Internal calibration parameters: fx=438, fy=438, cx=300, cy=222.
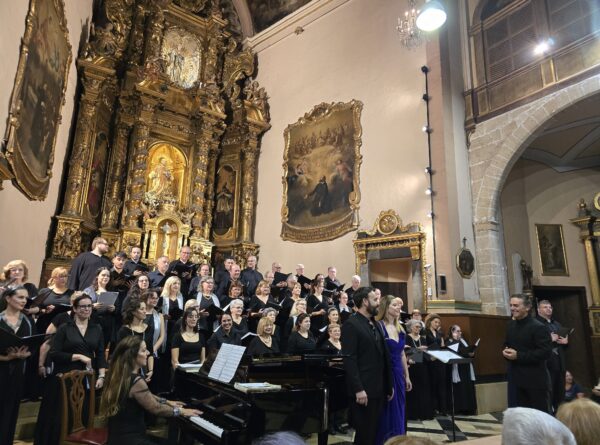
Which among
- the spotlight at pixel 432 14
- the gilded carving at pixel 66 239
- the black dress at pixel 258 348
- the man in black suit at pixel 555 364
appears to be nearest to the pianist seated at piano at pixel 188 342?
the black dress at pixel 258 348

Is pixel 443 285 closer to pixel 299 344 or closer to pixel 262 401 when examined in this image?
pixel 299 344

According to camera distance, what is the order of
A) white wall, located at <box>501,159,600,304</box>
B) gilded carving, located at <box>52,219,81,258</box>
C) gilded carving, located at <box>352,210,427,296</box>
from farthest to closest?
1. white wall, located at <box>501,159,600,304</box>
2. gilded carving, located at <box>52,219,81,258</box>
3. gilded carving, located at <box>352,210,427,296</box>

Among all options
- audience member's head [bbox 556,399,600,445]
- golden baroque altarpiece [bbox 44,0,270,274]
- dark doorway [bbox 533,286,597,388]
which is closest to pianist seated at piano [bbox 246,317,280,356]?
audience member's head [bbox 556,399,600,445]

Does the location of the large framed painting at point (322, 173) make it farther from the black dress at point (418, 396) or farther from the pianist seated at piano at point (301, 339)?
the pianist seated at piano at point (301, 339)

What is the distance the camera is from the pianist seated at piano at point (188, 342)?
4637 mm

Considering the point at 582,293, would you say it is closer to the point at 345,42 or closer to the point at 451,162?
the point at 451,162

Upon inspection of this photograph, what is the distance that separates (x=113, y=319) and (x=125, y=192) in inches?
279

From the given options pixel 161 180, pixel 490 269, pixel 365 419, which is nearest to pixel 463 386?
pixel 490 269

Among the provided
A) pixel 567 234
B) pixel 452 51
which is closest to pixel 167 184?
pixel 452 51

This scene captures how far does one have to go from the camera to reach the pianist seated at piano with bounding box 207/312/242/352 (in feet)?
17.1

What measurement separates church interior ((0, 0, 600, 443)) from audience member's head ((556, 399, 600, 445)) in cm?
390

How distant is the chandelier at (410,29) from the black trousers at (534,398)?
26.1 feet

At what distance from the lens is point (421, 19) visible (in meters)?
6.43

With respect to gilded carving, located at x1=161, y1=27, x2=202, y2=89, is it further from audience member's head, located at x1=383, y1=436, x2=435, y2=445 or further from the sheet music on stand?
audience member's head, located at x1=383, y1=436, x2=435, y2=445
